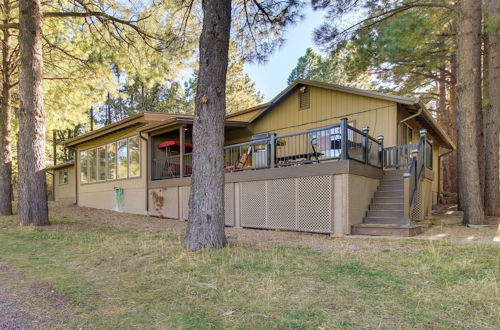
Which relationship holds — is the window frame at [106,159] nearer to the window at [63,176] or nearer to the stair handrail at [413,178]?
the window at [63,176]

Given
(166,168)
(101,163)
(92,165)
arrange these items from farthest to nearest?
1. (92,165)
2. (101,163)
3. (166,168)

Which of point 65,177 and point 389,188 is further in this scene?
point 65,177

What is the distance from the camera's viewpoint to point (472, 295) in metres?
2.76

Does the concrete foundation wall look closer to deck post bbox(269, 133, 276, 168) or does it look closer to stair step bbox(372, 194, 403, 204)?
stair step bbox(372, 194, 403, 204)

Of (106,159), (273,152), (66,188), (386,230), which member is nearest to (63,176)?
(66,188)

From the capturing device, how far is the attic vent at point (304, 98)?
10.7 m

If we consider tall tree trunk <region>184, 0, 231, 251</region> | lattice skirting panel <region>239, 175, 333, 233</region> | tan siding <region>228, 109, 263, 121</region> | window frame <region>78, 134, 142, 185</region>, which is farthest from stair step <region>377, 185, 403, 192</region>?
window frame <region>78, 134, 142, 185</region>

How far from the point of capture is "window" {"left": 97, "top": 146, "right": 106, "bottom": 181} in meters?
13.6

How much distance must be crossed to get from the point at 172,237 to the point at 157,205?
18.3ft

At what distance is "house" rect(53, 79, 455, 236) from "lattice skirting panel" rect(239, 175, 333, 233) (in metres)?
0.02

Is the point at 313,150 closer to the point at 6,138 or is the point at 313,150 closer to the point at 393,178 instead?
the point at 393,178

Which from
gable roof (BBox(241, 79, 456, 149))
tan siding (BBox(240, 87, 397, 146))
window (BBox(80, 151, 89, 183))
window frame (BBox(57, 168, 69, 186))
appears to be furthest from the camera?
window frame (BBox(57, 168, 69, 186))

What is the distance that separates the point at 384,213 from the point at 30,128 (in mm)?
8286

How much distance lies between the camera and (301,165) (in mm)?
7230
